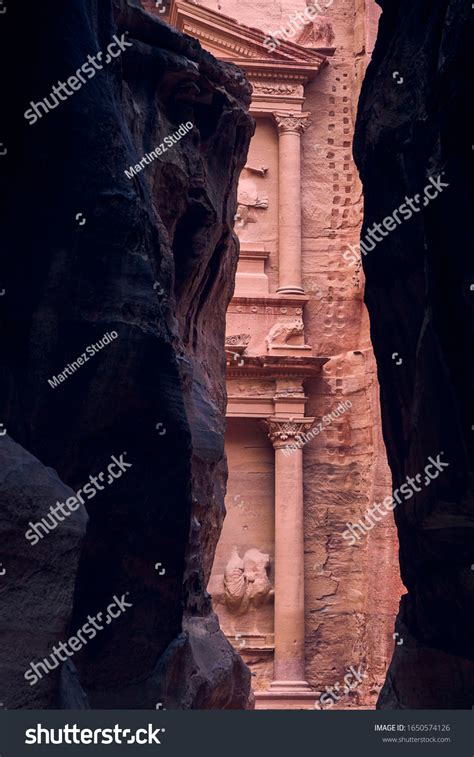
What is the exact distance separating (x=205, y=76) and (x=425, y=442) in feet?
13.8

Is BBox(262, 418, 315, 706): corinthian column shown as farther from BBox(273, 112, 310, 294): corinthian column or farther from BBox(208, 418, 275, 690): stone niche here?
BBox(273, 112, 310, 294): corinthian column

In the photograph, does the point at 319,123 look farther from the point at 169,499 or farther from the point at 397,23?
the point at 169,499

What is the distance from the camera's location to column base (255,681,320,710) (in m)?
17.1

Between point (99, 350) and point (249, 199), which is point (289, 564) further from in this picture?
point (99, 350)

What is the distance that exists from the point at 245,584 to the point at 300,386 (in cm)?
335

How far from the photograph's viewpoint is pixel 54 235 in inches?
271

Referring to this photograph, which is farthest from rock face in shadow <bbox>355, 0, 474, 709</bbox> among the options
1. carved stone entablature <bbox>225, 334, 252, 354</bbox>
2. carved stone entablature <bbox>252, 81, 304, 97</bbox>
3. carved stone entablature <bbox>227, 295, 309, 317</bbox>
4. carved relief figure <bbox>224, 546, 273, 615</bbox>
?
carved stone entablature <bbox>252, 81, 304, 97</bbox>

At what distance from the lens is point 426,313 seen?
715 centimetres

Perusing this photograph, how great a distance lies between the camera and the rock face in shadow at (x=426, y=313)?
607 cm

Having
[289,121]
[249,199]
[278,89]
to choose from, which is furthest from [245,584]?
[278,89]

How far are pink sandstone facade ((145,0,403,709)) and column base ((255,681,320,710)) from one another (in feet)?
0.07

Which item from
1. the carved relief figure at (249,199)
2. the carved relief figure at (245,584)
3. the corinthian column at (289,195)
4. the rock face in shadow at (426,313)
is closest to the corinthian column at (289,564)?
the carved relief figure at (245,584)

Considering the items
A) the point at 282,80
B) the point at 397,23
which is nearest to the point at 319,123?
the point at 282,80

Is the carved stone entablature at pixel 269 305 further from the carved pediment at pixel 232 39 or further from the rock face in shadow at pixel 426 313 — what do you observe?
the rock face in shadow at pixel 426 313
